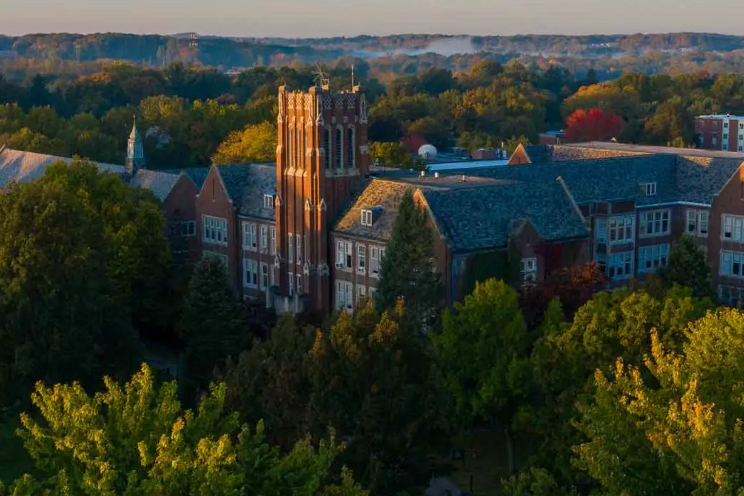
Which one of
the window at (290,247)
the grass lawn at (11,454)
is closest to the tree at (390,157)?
the window at (290,247)

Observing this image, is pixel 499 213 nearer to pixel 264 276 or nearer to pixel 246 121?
pixel 264 276

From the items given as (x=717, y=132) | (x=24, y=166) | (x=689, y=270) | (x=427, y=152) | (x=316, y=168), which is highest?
(x=316, y=168)

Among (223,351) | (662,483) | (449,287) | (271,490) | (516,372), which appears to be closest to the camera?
(271,490)

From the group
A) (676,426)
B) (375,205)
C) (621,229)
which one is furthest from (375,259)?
(676,426)

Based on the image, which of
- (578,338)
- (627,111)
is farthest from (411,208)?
(627,111)

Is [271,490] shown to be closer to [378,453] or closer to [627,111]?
[378,453]

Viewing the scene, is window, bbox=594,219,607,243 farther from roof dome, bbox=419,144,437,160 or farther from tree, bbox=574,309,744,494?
roof dome, bbox=419,144,437,160

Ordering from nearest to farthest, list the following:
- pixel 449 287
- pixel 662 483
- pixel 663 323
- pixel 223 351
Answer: pixel 662 483 < pixel 663 323 < pixel 223 351 < pixel 449 287
